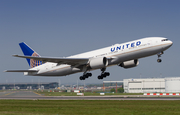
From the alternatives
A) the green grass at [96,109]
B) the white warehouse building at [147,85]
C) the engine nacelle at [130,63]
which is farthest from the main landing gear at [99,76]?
the white warehouse building at [147,85]

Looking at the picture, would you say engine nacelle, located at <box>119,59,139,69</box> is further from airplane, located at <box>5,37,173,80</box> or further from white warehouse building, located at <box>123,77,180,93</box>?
white warehouse building, located at <box>123,77,180,93</box>

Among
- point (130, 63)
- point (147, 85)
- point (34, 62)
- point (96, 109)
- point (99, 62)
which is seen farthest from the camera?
point (147, 85)

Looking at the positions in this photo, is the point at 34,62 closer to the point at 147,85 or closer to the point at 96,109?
the point at 96,109

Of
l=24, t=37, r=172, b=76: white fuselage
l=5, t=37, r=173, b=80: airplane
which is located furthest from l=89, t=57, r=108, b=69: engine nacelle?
l=24, t=37, r=172, b=76: white fuselage

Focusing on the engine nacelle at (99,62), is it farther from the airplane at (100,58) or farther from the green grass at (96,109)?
the green grass at (96,109)

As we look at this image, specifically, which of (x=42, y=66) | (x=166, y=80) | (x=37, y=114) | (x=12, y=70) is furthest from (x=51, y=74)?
(x=166, y=80)

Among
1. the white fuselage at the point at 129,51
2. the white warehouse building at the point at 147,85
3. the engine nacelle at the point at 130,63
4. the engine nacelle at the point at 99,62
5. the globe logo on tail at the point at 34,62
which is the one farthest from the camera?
the white warehouse building at the point at 147,85

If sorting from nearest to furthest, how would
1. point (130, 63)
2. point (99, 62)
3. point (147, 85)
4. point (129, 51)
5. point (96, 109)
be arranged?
point (96, 109) < point (129, 51) < point (99, 62) < point (130, 63) < point (147, 85)

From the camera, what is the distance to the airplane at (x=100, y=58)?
41.1 m

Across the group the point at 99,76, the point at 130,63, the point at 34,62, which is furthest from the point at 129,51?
the point at 34,62

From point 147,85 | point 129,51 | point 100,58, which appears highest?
point 129,51

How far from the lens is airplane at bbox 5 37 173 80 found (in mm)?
41125

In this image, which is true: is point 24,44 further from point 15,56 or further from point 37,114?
point 37,114

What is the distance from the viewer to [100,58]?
A: 45781 mm
